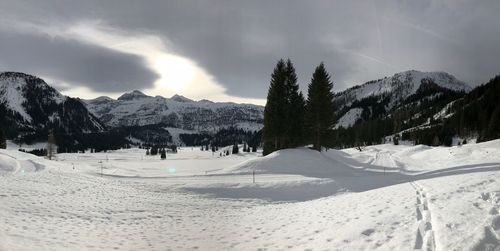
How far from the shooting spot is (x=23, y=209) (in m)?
17.6

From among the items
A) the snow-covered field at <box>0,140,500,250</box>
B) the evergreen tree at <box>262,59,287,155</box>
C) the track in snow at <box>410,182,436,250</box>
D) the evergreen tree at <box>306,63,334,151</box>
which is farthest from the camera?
the evergreen tree at <box>306,63,334,151</box>

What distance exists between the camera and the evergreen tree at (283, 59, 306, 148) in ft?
165

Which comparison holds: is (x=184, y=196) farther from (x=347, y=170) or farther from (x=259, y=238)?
(x=347, y=170)

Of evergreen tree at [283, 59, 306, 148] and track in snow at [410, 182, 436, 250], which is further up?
evergreen tree at [283, 59, 306, 148]

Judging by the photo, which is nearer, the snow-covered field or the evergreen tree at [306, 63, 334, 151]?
the snow-covered field

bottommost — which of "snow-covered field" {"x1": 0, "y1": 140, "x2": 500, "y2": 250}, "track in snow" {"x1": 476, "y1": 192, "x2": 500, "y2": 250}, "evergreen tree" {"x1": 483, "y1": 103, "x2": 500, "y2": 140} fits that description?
"snow-covered field" {"x1": 0, "y1": 140, "x2": 500, "y2": 250}

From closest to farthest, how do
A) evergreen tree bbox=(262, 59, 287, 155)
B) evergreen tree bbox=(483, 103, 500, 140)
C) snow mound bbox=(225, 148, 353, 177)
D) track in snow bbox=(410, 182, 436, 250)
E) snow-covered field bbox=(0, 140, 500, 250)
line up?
track in snow bbox=(410, 182, 436, 250)
snow-covered field bbox=(0, 140, 500, 250)
snow mound bbox=(225, 148, 353, 177)
evergreen tree bbox=(262, 59, 287, 155)
evergreen tree bbox=(483, 103, 500, 140)

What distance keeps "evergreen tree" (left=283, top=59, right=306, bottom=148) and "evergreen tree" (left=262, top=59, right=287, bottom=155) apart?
0.59 meters

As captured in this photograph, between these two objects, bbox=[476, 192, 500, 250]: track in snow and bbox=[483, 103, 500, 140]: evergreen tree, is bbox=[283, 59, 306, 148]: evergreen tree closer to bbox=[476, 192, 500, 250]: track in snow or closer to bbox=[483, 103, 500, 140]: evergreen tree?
bbox=[476, 192, 500, 250]: track in snow

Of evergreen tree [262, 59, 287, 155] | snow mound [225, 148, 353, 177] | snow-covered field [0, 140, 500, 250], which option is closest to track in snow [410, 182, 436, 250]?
snow-covered field [0, 140, 500, 250]

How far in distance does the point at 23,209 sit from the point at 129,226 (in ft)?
19.6

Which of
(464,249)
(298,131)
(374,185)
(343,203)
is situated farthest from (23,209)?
(298,131)

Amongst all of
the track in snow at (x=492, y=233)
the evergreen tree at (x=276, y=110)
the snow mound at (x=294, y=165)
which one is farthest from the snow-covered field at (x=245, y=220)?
the evergreen tree at (x=276, y=110)

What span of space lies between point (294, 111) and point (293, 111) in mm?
202
